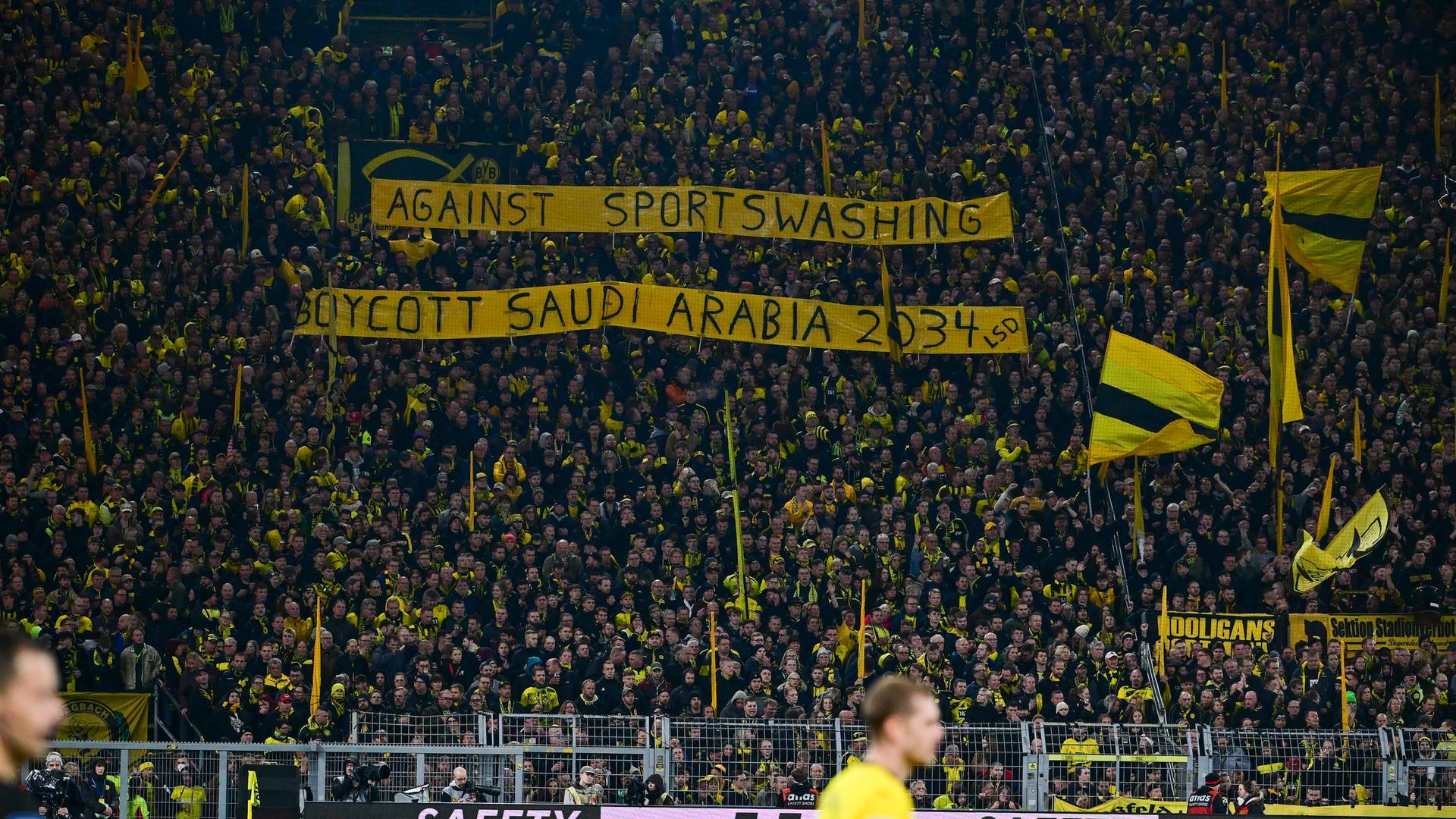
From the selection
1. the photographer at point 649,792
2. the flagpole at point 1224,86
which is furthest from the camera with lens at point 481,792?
the flagpole at point 1224,86

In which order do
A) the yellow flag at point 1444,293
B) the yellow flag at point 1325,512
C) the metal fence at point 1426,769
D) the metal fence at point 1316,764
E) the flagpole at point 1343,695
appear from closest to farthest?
the metal fence at point 1426,769
the metal fence at point 1316,764
the flagpole at point 1343,695
the yellow flag at point 1325,512
the yellow flag at point 1444,293

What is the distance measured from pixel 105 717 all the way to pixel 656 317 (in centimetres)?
935

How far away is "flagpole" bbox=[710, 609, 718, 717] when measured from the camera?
19188 millimetres

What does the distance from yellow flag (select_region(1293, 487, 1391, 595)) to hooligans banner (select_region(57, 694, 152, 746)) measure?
12646 millimetres

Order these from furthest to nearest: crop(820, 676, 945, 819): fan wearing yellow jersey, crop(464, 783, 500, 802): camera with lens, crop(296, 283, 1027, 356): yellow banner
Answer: crop(296, 283, 1027, 356): yellow banner < crop(464, 783, 500, 802): camera with lens < crop(820, 676, 945, 819): fan wearing yellow jersey

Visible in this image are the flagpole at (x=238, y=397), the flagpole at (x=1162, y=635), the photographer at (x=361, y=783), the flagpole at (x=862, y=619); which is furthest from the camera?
the flagpole at (x=238, y=397)

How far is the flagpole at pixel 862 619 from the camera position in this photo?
19641mm

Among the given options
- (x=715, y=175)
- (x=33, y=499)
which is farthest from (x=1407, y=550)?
(x=33, y=499)

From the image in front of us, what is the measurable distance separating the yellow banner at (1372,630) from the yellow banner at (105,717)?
1233 cm

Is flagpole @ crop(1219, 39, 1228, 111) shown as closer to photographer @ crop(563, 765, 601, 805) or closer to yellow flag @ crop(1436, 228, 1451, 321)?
yellow flag @ crop(1436, 228, 1451, 321)

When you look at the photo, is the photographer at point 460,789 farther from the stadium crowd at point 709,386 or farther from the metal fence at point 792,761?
the stadium crowd at point 709,386

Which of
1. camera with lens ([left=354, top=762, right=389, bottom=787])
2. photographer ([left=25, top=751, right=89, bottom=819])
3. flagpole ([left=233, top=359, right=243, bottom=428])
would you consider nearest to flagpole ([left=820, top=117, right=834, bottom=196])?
flagpole ([left=233, top=359, right=243, bottom=428])

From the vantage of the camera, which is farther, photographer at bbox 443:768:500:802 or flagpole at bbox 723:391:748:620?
flagpole at bbox 723:391:748:620

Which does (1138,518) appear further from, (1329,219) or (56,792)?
(56,792)
